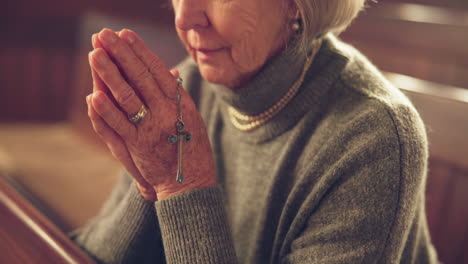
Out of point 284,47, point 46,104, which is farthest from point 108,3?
point 284,47

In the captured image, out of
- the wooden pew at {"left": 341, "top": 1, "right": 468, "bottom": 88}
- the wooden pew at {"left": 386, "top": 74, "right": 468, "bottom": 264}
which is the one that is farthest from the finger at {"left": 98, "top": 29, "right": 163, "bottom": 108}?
the wooden pew at {"left": 341, "top": 1, "right": 468, "bottom": 88}

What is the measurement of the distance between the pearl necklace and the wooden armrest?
0.48 metres

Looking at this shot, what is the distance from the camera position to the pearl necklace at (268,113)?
3.26 ft

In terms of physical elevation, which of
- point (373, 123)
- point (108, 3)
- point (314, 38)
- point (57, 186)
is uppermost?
point (108, 3)

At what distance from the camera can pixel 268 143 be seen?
1.05 metres

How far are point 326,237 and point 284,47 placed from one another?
1.38 ft

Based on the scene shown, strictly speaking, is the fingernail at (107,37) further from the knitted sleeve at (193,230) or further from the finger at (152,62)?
the knitted sleeve at (193,230)

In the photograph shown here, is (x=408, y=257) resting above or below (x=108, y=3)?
below

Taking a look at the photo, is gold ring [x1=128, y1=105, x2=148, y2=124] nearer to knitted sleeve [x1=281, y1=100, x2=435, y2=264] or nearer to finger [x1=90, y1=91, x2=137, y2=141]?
finger [x1=90, y1=91, x2=137, y2=141]

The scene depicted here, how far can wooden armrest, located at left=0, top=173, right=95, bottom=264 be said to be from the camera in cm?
75

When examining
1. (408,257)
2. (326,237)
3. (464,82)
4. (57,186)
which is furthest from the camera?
(464,82)

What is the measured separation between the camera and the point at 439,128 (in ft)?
4.04

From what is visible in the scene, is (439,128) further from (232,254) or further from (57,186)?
(57,186)

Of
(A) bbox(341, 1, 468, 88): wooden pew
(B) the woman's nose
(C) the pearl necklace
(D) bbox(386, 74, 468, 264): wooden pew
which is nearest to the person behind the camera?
(B) the woman's nose
